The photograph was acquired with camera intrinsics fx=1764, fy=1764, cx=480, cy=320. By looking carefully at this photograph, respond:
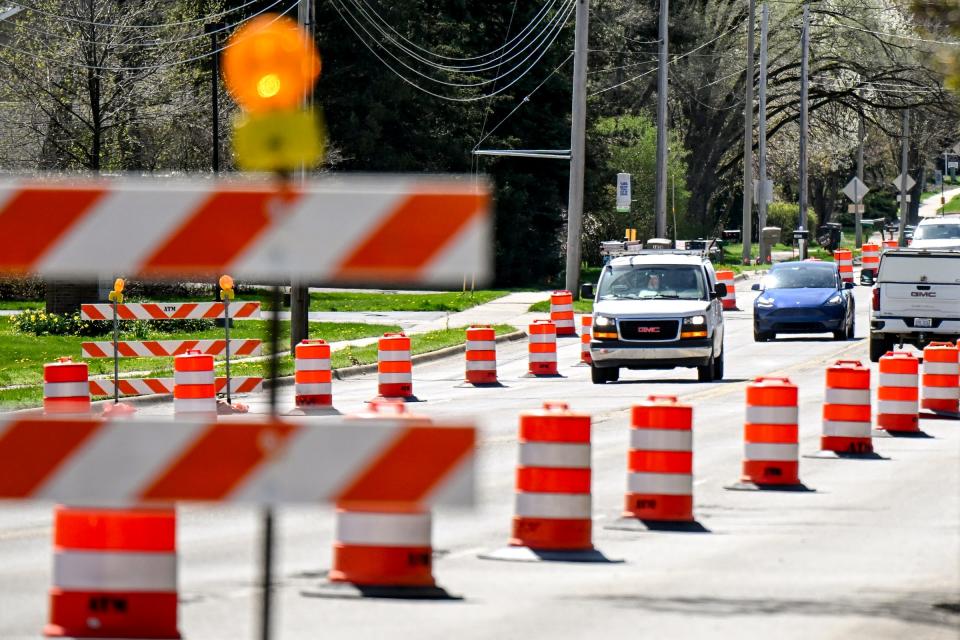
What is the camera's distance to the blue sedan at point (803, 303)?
32344 millimetres

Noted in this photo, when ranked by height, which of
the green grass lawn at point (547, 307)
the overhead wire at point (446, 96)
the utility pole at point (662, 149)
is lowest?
the green grass lawn at point (547, 307)

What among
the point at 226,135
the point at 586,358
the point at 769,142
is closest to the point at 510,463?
the point at 586,358

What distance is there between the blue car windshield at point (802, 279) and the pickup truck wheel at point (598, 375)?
28.3ft

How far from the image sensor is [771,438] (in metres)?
13.8

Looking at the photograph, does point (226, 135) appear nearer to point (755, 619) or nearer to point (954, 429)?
point (954, 429)

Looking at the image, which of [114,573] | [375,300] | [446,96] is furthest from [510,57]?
[114,573]

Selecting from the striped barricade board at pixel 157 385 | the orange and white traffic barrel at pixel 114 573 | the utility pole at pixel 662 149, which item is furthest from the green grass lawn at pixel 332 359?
the orange and white traffic barrel at pixel 114 573

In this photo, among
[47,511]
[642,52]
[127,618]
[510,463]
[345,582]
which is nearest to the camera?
[127,618]

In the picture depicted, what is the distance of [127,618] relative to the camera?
25.2 ft

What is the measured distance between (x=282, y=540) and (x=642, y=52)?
55.9 meters

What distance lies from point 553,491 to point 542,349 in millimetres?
16377

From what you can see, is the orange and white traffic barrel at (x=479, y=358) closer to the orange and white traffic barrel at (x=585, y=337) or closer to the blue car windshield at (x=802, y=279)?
the orange and white traffic barrel at (x=585, y=337)

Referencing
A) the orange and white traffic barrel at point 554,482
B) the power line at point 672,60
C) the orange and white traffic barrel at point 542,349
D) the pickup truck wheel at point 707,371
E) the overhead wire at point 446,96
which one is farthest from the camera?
the power line at point 672,60

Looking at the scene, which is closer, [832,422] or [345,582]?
[345,582]
